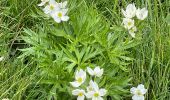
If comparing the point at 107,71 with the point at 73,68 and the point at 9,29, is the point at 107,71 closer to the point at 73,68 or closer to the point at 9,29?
the point at 73,68

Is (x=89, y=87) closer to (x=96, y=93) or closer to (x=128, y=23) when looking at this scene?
(x=96, y=93)

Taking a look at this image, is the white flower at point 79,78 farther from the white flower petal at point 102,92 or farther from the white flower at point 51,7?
the white flower at point 51,7

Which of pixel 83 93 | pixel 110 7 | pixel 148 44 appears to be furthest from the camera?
pixel 110 7

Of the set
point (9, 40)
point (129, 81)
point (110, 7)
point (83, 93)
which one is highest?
point (110, 7)

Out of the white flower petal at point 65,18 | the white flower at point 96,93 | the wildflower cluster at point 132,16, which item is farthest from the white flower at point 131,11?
the white flower at point 96,93

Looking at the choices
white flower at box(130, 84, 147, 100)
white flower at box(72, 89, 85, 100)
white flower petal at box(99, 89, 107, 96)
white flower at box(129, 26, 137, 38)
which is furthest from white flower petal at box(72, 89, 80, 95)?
white flower at box(129, 26, 137, 38)

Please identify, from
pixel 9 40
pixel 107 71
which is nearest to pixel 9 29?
pixel 9 40

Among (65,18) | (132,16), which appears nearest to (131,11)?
(132,16)
